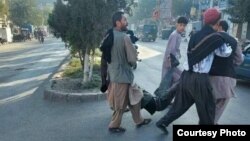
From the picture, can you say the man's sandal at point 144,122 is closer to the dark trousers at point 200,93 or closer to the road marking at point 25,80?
the dark trousers at point 200,93

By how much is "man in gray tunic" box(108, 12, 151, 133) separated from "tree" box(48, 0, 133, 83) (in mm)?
3184

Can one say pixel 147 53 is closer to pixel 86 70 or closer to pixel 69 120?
pixel 86 70

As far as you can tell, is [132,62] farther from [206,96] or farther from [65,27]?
[65,27]

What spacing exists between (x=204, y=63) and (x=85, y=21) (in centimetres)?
472

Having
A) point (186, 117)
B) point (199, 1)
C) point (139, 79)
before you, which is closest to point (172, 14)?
point (199, 1)

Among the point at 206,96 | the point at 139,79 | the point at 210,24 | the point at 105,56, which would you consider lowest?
the point at 139,79

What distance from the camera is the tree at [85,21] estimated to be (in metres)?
9.05

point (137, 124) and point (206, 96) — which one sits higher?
point (206, 96)

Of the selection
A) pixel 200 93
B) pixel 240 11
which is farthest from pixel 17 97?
pixel 240 11

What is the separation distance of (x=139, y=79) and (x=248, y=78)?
3376 mm

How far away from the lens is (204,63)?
502cm

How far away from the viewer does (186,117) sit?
6.98 metres

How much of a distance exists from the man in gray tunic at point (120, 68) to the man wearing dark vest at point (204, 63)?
1.04m

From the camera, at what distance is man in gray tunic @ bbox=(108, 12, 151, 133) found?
5824 mm
